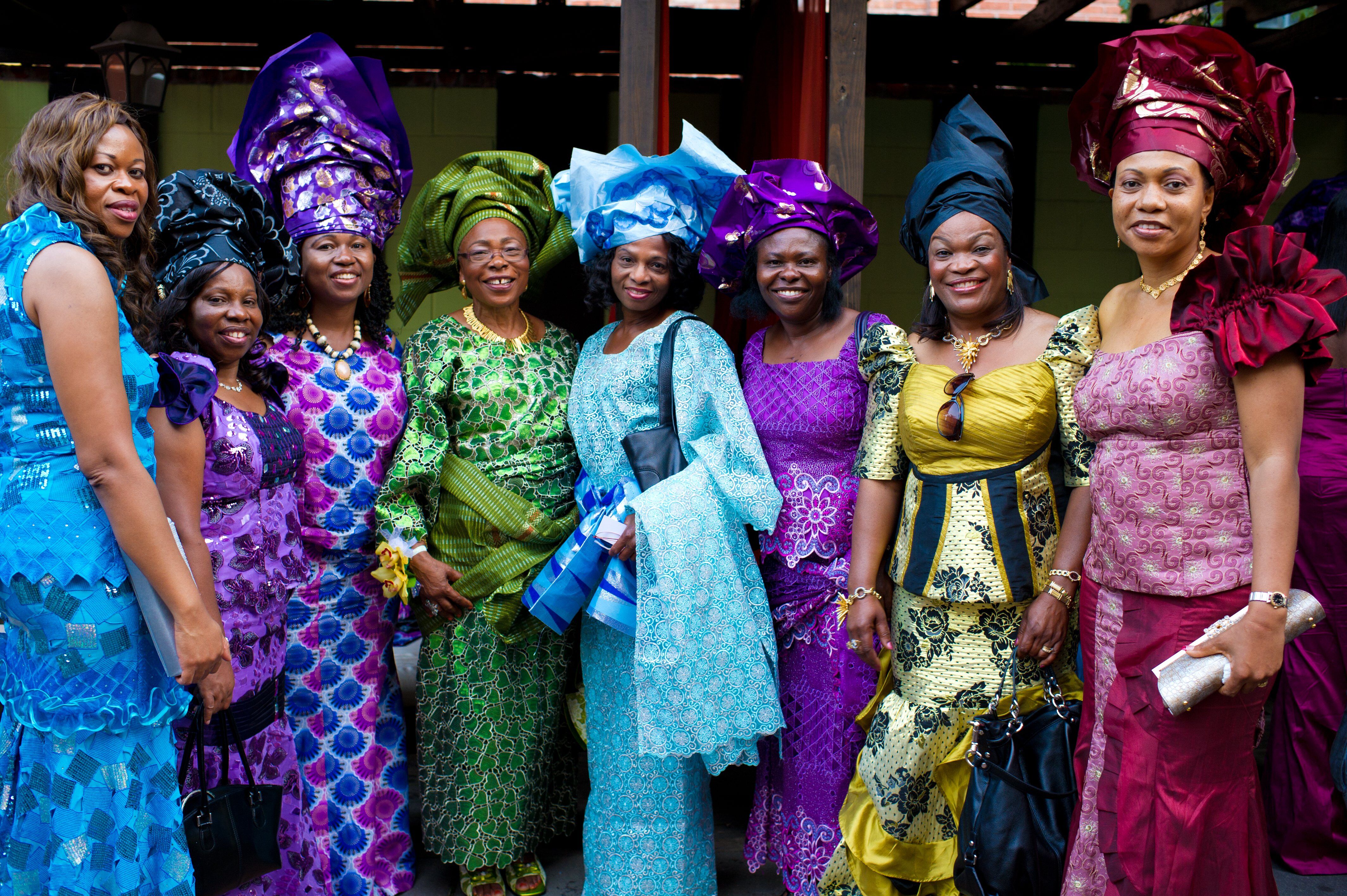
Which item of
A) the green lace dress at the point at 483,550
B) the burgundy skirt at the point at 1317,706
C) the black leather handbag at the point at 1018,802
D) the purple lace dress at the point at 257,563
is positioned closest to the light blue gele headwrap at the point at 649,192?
the green lace dress at the point at 483,550

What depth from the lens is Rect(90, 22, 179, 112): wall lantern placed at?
14.8 ft

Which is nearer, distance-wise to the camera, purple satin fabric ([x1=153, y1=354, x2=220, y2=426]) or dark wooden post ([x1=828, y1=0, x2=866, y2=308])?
purple satin fabric ([x1=153, y1=354, x2=220, y2=426])

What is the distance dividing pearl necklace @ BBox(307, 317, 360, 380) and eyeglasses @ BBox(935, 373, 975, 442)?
1.80m

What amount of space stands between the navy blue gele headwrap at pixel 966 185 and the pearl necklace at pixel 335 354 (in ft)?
5.73

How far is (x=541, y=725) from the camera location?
3150mm

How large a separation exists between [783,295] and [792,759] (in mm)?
1380

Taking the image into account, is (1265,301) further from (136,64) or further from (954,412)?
(136,64)

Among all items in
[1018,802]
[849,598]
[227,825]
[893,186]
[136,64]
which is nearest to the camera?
[227,825]

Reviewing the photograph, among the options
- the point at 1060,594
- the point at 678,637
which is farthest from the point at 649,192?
the point at 1060,594

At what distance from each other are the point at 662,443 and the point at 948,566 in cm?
87

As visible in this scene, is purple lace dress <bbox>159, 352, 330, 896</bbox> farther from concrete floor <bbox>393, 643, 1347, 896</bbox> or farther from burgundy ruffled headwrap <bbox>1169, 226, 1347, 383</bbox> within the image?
burgundy ruffled headwrap <bbox>1169, 226, 1347, 383</bbox>

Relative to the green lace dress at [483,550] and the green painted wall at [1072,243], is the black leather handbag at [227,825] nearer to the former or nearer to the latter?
the green lace dress at [483,550]

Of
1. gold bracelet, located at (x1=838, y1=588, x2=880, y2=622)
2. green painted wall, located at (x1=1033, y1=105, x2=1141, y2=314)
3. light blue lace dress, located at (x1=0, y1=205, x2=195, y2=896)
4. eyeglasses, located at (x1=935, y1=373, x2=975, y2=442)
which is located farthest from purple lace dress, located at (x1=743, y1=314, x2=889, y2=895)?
green painted wall, located at (x1=1033, y1=105, x2=1141, y2=314)

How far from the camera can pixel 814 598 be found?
281cm
